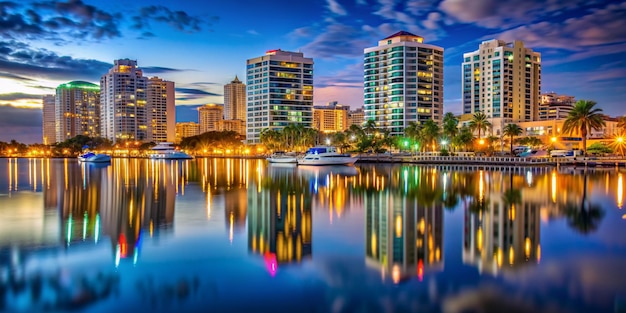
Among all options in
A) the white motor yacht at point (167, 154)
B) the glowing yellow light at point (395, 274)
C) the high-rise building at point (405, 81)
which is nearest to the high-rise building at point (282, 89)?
the high-rise building at point (405, 81)

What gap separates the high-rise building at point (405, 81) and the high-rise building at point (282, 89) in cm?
3112

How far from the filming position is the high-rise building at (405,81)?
177m

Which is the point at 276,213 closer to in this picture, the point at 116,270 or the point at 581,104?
the point at 116,270

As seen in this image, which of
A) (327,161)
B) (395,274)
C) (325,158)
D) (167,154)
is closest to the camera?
(395,274)

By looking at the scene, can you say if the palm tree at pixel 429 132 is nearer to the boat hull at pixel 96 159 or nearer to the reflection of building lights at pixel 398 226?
the boat hull at pixel 96 159

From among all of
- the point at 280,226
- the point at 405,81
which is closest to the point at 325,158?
the point at 280,226

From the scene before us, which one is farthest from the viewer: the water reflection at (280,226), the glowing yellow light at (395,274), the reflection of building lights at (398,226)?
the reflection of building lights at (398,226)

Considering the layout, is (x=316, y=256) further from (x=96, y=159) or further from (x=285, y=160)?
(x=96, y=159)

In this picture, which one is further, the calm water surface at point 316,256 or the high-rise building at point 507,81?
the high-rise building at point 507,81

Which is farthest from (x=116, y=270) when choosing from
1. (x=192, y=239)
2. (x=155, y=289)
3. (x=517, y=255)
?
(x=517, y=255)

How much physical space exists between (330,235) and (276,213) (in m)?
7.61

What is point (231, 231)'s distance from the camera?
25047 mm

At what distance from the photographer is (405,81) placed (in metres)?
176

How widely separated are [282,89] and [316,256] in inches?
7071
